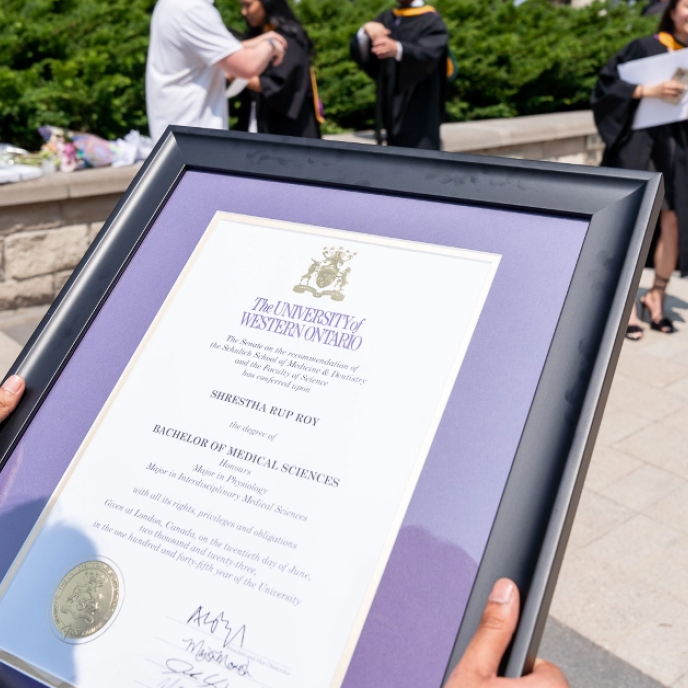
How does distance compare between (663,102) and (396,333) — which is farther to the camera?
(663,102)

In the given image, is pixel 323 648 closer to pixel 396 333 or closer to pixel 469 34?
pixel 396 333

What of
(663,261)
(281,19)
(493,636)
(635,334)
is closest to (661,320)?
(635,334)

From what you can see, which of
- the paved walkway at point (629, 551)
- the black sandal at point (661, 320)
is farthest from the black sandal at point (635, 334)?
the paved walkway at point (629, 551)

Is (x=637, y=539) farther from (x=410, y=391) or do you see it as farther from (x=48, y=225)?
(x=48, y=225)

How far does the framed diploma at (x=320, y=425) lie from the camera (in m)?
0.94

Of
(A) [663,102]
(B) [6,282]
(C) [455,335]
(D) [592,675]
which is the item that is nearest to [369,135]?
(A) [663,102]

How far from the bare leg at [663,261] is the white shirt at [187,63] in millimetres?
2720

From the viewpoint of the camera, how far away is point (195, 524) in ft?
3.46

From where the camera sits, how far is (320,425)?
1074 millimetres

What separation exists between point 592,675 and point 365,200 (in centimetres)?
187

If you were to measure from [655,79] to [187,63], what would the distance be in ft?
8.87

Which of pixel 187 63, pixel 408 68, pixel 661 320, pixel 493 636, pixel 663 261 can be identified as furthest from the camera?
pixel 408 68
